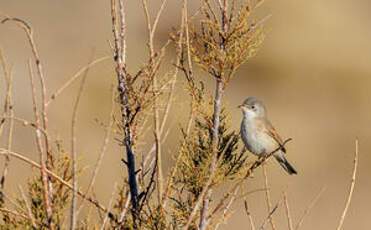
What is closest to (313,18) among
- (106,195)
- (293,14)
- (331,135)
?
(293,14)

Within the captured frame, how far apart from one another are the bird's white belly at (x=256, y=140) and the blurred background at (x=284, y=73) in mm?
12923

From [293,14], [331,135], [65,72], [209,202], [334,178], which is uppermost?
[293,14]

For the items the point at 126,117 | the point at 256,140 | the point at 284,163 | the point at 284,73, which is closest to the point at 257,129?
the point at 256,140

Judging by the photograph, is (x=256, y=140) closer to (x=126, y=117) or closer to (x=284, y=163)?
(x=284, y=163)

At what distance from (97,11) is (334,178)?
9.75 meters

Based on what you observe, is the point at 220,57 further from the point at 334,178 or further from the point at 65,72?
the point at 65,72

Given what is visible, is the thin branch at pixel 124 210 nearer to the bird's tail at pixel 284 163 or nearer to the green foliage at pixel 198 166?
the green foliage at pixel 198 166

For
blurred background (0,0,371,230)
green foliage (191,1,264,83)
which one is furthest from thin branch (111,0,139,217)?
blurred background (0,0,371,230)

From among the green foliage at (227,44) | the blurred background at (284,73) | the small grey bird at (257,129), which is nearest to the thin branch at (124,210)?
the green foliage at (227,44)

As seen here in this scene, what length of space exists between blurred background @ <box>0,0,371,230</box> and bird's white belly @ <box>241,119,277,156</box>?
1292 centimetres

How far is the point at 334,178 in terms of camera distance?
19.7 meters

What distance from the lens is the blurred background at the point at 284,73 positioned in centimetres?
1986

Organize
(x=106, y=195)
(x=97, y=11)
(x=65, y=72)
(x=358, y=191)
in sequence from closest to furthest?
(x=106, y=195) < (x=358, y=191) < (x=65, y=72) < (x=97, y=11)

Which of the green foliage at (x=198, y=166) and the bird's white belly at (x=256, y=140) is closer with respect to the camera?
the green foliage at (x=198, y=166)
